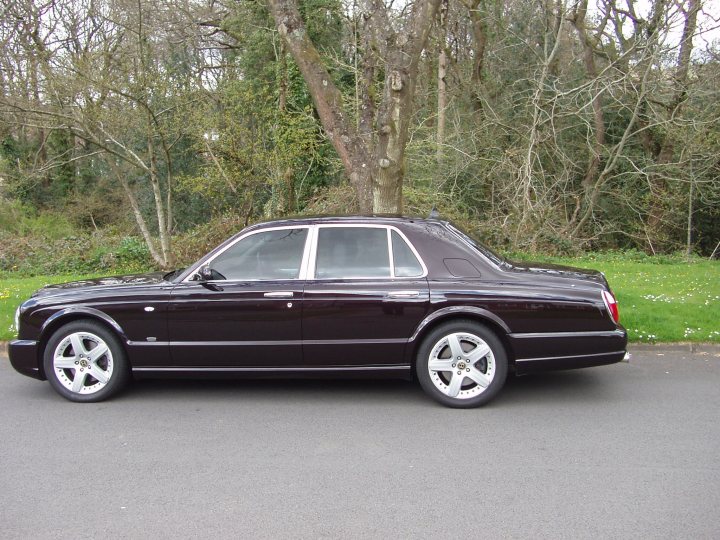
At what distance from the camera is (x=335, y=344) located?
18.5 feet

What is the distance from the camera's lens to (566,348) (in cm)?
552

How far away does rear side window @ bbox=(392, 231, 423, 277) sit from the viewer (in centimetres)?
571

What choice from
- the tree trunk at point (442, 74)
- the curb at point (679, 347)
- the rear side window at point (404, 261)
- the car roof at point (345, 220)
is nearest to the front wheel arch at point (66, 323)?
the car roof at point (345, 220)

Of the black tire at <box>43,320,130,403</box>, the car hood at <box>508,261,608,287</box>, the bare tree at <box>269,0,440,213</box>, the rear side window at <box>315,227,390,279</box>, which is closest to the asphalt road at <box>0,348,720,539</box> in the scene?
the black tire at <box>43,320,130,403</box>

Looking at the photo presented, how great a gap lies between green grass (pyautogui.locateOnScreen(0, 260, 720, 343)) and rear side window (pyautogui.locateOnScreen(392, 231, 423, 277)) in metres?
3.26

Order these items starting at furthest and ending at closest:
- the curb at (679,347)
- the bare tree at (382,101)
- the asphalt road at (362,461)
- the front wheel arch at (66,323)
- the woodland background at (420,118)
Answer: the woodland background at (420,118) < the bare tree at (382,101) < the curb at (679,347) < the front wheel arch at (66,323) < the asphalt road at (362,461)

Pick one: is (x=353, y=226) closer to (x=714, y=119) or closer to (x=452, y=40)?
(x=714, y=119)

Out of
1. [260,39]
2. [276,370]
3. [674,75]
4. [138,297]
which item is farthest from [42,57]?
[674,75]

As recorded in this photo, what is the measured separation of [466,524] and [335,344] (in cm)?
229

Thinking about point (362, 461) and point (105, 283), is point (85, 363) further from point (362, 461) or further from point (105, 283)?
point (362, 461)

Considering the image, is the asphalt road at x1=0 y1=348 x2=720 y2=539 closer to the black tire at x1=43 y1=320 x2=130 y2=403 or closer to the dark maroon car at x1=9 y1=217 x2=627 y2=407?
the black tire at x1=43 y1=320 x2=130 y2=403

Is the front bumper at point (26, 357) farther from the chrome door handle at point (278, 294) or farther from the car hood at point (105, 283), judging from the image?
the chrome door handle at point (278, 294)

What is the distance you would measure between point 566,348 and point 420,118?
621 inches

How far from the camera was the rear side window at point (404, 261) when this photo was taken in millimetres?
5709
